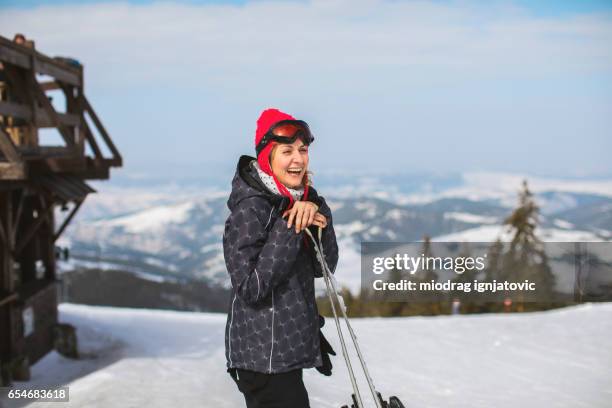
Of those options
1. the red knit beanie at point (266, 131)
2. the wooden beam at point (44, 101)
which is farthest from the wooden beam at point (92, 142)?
the red knit beanie at point (266, 131)

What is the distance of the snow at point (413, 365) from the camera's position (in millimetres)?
→ 6824

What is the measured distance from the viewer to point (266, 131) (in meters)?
3.03

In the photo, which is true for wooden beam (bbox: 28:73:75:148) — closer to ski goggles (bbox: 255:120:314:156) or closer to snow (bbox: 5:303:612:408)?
snow (bbox: 5:303:612:408)

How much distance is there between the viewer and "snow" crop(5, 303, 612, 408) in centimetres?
682

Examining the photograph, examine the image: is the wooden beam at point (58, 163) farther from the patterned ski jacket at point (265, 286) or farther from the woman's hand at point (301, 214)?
the woman's hand at point (301, 214)

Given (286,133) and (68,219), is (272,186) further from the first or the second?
(68,219)

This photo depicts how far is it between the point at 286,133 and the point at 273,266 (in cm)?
64

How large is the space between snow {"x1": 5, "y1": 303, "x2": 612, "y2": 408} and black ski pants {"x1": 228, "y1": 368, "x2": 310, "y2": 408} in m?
3.52

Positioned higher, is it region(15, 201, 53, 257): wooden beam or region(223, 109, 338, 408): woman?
region(223, 109, 338, 408): woman

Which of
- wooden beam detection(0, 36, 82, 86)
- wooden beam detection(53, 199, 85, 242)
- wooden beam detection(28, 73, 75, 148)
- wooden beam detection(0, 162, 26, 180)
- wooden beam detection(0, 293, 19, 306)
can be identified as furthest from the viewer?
wooden beam detection(53, 199, 85, 242)

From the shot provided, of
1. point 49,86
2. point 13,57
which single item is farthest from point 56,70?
point 13,57

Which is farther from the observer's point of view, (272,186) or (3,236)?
(3,236)

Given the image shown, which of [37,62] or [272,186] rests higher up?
[37,62]

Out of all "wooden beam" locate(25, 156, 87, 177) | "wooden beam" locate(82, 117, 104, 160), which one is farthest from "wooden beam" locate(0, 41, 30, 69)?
"wooden beam" locate(82, 117, 104, 160)
